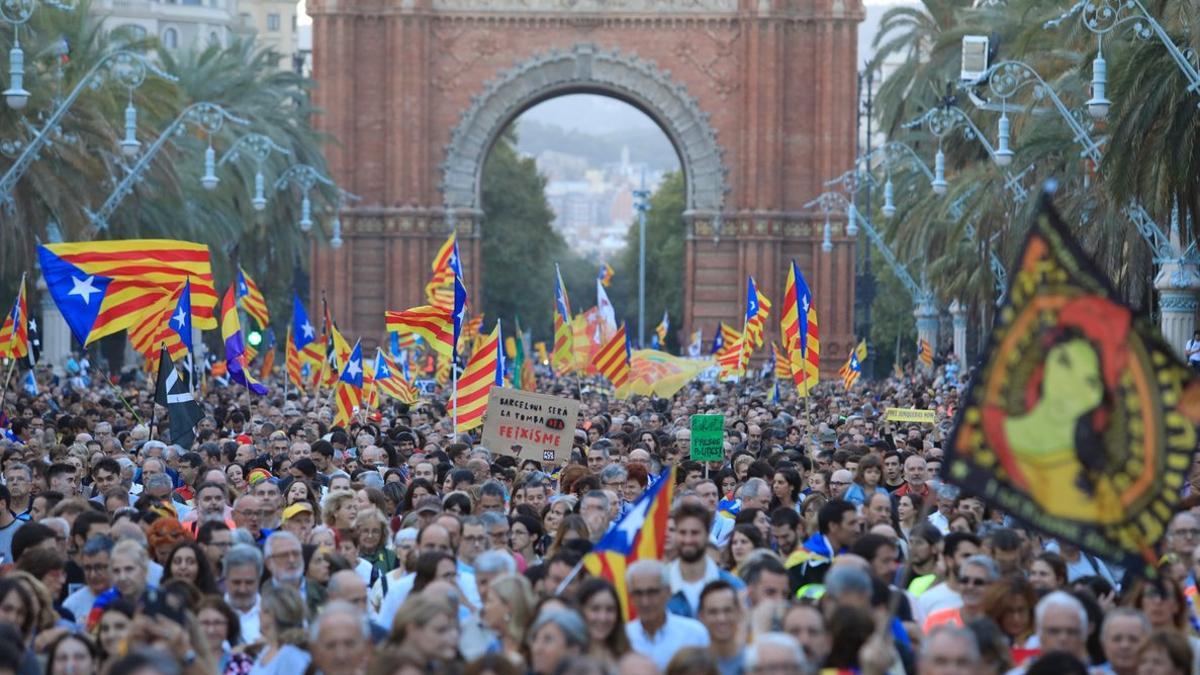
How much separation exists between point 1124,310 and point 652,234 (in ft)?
445

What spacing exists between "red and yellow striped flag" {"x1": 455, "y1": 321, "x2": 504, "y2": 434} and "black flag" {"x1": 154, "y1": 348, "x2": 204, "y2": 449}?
3.05m

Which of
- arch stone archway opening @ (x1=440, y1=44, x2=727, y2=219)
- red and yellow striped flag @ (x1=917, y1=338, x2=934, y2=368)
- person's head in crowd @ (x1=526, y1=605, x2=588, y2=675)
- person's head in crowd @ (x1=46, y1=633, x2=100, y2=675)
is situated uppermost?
arch stone archway opening @ (x1=440, y1=44, x2=727, y2=219)

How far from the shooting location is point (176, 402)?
79.5 feet

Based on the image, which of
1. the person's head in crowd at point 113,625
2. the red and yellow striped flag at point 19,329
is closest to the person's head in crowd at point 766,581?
the person's head in crowd at point 113,625

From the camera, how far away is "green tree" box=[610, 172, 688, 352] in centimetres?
12099

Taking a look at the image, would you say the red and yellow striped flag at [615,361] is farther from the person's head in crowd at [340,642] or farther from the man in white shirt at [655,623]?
the person's head in crowd at [340,642]

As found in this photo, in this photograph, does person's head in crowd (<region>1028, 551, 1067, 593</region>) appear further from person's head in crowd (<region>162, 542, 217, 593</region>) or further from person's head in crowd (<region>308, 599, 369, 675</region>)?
person's head in crowd (<region>162, 542, 217, 593</region>)

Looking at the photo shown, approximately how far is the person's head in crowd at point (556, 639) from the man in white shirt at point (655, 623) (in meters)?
0.77

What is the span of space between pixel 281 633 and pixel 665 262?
114 m

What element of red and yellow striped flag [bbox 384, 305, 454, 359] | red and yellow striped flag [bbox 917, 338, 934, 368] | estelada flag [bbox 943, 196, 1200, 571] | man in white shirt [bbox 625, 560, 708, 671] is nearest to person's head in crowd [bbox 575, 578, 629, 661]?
man in white shirt [bbox 625, 560, 708, 671]

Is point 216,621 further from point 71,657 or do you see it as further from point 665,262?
point 665,262

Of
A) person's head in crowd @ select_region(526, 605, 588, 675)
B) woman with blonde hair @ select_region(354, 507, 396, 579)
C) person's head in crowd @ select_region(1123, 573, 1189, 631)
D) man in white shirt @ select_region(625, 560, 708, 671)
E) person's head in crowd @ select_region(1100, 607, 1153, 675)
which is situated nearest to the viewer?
person's head in crowd @ select_region(526, 605, 588, 675)

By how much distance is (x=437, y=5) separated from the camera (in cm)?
6894

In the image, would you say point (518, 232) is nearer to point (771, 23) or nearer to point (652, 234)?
point (652, 234)
